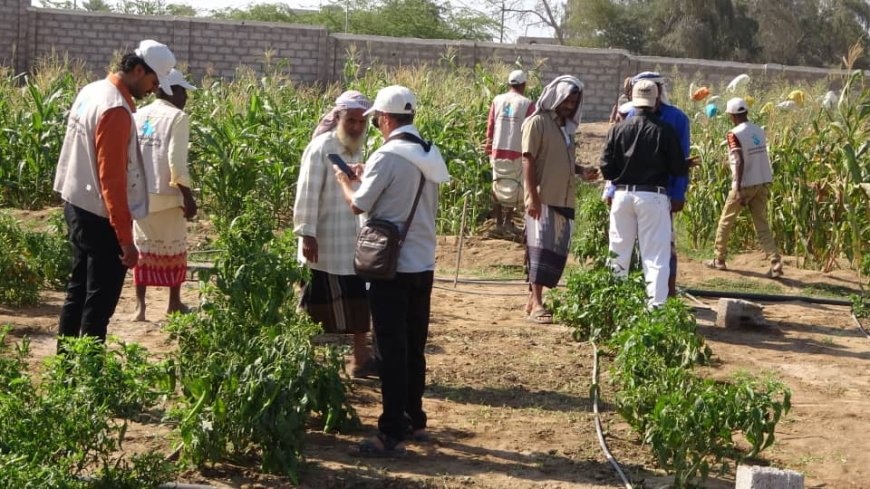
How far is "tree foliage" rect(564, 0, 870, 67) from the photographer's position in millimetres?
40938

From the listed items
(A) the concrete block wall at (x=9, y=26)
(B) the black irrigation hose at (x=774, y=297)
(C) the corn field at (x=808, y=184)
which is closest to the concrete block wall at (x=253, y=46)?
(A) the concrete block wall at (x=9, y=26)

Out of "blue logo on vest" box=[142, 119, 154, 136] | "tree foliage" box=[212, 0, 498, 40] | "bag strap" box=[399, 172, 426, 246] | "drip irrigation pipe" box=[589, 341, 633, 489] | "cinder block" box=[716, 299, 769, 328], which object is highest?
"tree foliage" box=[212, 0, 498, 40]

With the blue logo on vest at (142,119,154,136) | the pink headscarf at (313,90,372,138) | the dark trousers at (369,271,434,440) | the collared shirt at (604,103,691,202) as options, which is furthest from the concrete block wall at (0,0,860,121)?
the dark trousers at (369,271,434,440)

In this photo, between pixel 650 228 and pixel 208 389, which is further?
pixel 650 228

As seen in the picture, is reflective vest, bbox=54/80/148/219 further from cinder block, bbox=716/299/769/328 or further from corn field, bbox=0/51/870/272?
corn field, bbox=0/51/870/272

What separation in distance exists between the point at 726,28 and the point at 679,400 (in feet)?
124

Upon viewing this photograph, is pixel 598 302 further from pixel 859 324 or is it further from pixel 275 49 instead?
pixel 275 49

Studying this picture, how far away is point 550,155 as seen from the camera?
28.3ft

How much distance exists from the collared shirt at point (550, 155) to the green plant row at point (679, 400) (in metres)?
1.43

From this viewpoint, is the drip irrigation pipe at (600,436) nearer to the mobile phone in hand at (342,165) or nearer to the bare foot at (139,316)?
the mobile phone in hand at (342,165)

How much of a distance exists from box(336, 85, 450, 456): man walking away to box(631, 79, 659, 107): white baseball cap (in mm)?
2797

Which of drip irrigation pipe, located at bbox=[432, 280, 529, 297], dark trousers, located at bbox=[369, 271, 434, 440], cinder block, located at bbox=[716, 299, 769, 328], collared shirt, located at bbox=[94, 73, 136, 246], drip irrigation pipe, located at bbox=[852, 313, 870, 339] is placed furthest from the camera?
drip irrigation pipe, located at bbox=[432, 280, 529, 297]

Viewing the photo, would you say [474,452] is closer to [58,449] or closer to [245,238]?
[245,238]

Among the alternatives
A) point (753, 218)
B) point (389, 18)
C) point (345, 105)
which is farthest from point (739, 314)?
point (389, 18)
